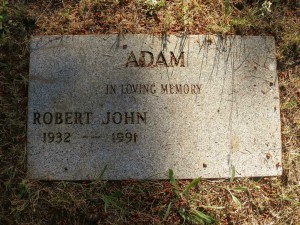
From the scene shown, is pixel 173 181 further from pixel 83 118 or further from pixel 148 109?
pixel 83 118

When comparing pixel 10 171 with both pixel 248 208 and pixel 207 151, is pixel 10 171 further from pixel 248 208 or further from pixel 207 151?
pixel 248 208

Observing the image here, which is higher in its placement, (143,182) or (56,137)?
(56,137)

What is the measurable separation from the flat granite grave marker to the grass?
11 cm

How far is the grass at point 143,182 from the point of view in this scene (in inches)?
111

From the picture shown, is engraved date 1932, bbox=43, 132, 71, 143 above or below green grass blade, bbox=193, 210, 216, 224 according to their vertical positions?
above

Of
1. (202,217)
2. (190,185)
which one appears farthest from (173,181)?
(202,217)

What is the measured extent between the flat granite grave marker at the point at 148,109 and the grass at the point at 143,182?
11 cm

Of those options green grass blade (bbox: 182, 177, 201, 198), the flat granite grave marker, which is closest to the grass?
green grass blade (bbox: 182, 177, 201, 198)

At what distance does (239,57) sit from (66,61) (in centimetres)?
133

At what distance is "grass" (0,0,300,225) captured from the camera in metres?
2.82

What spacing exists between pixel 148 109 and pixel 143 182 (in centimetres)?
54

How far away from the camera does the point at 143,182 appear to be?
2.83 metres

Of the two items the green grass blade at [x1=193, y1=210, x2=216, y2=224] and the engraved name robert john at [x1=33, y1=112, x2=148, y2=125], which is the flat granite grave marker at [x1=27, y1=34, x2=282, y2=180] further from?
the green grass blade at [x1=193, y1=210, x2=216, y2=224]

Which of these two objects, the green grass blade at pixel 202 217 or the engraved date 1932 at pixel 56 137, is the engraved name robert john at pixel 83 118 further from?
the green grass blade at pixel 202 217
